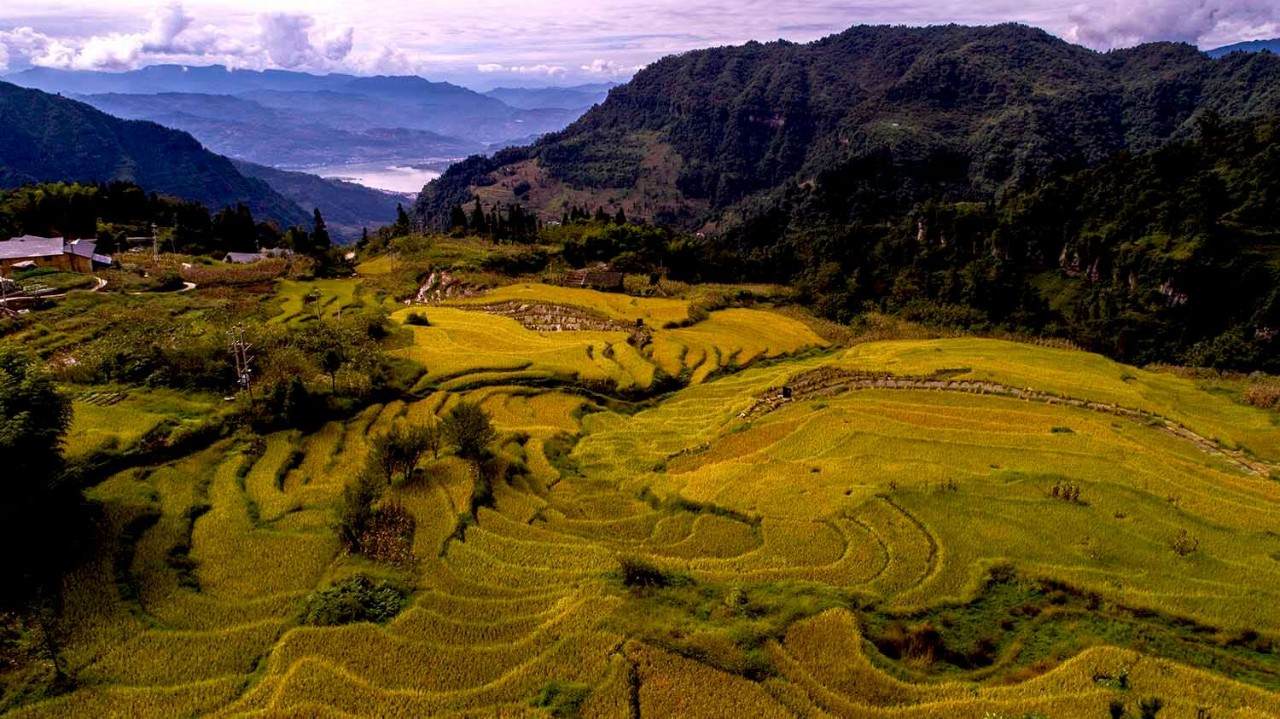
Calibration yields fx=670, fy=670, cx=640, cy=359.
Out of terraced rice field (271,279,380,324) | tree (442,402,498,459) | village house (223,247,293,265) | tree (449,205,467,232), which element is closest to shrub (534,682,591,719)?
tree (442,402,498,459)

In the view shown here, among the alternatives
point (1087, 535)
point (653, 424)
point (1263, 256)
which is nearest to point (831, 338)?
point (653, 424)

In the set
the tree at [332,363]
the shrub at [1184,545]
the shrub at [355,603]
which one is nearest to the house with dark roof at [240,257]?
the tree at [332,363]

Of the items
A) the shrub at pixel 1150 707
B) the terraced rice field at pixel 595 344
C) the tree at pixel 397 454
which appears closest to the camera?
the shrub at pixel 1150 707

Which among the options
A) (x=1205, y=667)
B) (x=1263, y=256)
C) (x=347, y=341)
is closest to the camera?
(x=1205, y=667)

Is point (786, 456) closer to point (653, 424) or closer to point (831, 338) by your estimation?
point (653, 424)

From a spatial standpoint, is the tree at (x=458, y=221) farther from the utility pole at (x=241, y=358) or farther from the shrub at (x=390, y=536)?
the shrub at (x=390, y=536)

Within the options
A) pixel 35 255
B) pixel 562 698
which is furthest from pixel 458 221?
pixel 562 698

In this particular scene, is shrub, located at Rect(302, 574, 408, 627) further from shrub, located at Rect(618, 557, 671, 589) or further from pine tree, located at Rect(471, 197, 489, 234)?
pine tree, located at Rect(471, 197, 489, 234)
